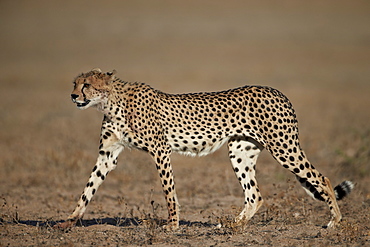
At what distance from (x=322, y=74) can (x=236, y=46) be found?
26.6 feet

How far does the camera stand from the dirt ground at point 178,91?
20.7ft

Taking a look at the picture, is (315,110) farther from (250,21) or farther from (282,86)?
(250,21)

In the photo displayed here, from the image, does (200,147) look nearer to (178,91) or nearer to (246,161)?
(246,161)

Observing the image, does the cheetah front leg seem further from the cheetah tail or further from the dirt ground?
the cheetah tail

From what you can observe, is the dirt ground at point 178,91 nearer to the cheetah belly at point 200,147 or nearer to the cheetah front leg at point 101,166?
the cheetah front leg at point 101,166

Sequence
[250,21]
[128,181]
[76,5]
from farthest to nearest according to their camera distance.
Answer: [76,5] < [250,21] < [128,181]

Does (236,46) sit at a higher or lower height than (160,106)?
higher

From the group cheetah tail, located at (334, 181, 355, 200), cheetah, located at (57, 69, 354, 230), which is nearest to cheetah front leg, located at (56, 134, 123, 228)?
cheetah, located at (57, 69, 354, 230)

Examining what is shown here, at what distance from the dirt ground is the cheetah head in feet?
4.10

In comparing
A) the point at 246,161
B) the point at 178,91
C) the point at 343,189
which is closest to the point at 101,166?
the point at 246,161

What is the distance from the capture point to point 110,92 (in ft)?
21.3

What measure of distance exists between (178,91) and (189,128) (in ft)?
37.5

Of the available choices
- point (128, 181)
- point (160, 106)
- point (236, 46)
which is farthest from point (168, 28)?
point (160, 106)

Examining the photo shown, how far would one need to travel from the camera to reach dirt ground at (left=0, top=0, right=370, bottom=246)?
632 cm
